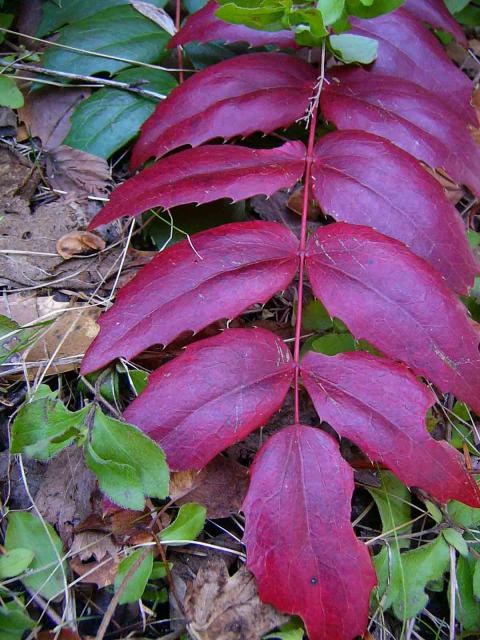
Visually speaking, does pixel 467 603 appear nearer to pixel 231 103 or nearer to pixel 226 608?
pixel 226 608

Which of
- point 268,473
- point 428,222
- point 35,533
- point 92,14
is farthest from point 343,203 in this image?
point 92,14

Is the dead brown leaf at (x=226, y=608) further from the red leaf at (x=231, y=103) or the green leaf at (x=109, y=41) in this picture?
the green leaf at (x=109, y=41)

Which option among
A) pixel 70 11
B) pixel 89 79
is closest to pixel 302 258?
pixel 89 79

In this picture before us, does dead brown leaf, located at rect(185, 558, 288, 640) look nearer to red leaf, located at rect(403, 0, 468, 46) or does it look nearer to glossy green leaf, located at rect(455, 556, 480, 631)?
glossy green leaf, located at rect(455, 556, 480, 631)

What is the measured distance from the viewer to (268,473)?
2.62 feet

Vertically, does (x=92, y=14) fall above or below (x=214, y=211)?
above

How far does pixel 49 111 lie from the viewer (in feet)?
4.56

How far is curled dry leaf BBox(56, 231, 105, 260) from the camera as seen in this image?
120 centimetres

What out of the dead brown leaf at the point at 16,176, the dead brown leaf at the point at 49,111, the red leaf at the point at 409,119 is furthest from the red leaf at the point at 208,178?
the dead brown leaf at the point at 49,111

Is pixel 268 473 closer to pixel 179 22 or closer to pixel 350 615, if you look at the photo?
pixel 350 615

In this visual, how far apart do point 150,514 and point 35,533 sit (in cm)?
16

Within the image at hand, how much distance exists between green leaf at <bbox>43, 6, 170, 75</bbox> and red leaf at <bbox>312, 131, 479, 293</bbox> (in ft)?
1.97

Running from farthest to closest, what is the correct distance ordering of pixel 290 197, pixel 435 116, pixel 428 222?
pixel 290 197 → pixel 435 116 → pixel 428 222

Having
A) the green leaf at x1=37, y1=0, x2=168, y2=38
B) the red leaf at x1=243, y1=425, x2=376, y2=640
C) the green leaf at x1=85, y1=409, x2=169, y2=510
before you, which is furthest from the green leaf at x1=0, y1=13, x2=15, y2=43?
the red leaf at x1=243, y1=425, x2=376, y2=640
